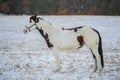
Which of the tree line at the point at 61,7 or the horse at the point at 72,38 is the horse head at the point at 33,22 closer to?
the horse at the point at 72,38

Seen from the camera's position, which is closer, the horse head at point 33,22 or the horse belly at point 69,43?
the horse belly at point 69,43

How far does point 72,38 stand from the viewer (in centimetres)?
855

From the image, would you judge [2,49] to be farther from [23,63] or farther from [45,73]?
[45,73]

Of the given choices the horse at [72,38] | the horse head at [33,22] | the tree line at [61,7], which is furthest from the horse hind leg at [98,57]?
the tree line at [61,7]

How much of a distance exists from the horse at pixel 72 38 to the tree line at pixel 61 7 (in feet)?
195

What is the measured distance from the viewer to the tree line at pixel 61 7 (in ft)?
227

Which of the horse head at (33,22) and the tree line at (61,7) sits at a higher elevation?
the horse head at (33,22)

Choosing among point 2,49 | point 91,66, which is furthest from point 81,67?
point 2,49

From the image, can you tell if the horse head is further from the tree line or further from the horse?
the tree line

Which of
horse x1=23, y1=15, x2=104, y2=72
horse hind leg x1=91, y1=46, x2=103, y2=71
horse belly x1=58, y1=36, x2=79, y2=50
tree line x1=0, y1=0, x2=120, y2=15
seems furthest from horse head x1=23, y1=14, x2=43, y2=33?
tree line x1=0, y1=0, x2=120, y2=15

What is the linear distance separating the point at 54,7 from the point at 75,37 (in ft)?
215

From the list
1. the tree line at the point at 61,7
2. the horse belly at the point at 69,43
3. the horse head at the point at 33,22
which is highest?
the horse head at the point at 33,22

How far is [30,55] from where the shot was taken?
11.9 meters

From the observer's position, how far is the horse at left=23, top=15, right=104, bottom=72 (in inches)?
332
